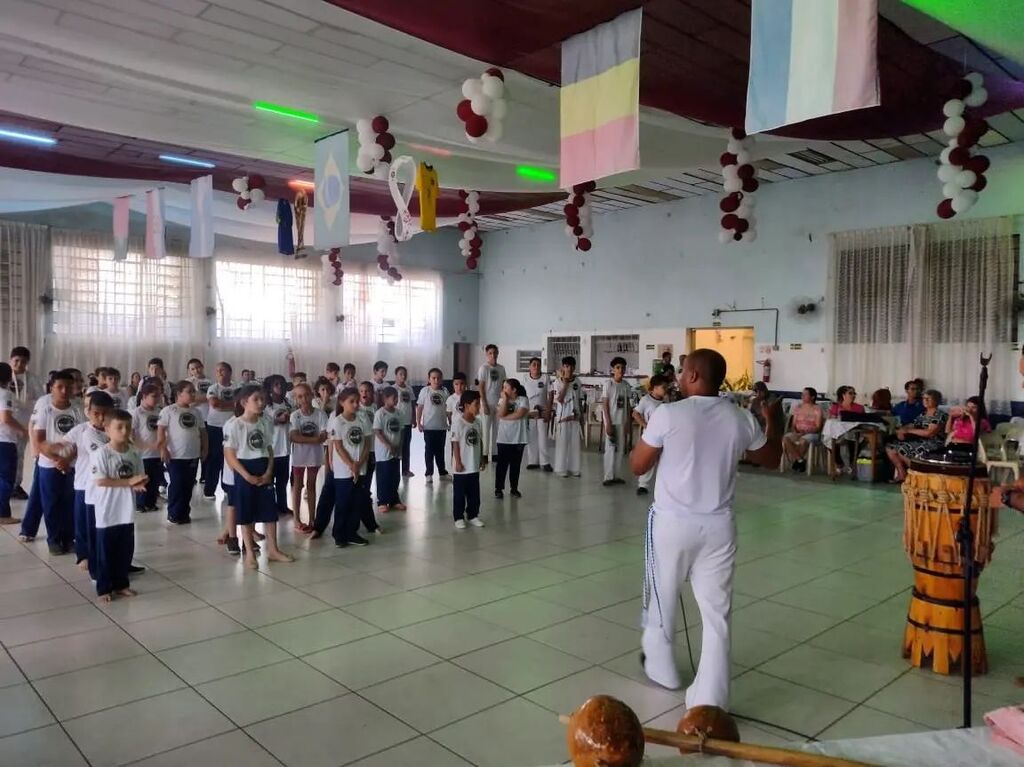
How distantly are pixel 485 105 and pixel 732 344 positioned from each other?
1031cm

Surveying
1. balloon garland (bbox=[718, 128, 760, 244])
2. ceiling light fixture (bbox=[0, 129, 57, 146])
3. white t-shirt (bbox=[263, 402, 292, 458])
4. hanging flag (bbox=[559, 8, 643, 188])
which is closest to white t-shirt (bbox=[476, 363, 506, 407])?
white t-shirt (bbox=[263, 402, 292, 458])

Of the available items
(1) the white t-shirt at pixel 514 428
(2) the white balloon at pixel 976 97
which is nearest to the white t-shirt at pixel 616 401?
(1) the white t-shirt at pixel 514 428

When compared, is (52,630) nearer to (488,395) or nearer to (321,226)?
(321,226)

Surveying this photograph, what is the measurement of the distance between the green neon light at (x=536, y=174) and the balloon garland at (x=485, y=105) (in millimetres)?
3045

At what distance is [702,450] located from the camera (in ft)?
9.76

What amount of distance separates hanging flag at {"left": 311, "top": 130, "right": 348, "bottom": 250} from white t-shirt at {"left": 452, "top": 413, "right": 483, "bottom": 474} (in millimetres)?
2257

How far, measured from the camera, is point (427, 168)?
718cm

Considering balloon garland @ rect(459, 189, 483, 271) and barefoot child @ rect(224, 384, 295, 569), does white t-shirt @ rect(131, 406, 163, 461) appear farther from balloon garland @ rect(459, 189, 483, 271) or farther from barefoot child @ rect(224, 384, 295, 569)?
balloon garland @ rect(459, 189, 483, 271)

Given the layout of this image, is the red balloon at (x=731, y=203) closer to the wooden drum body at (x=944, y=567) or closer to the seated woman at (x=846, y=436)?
the seated woman at (x=846, y=436)

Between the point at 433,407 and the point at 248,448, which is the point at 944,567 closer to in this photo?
the point at 248,448

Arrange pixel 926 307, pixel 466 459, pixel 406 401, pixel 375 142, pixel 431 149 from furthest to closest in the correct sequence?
pixel 926 307
pixel 406 401
pixel 431 149
pixel 375 142
pixel 466 459

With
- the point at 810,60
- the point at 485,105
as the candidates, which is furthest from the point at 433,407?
the point at 810,60

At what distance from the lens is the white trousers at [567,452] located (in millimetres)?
9414

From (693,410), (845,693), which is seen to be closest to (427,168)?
(693,410)
